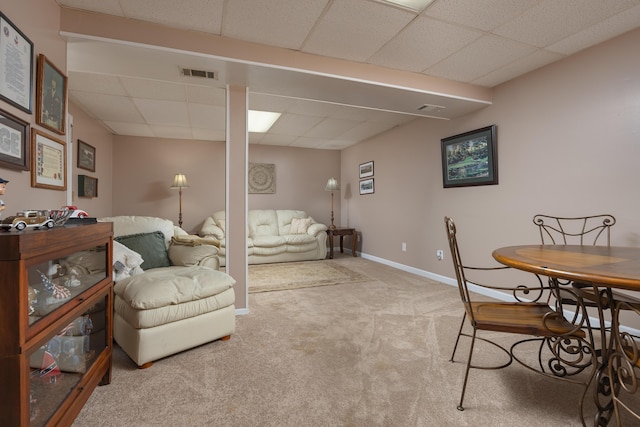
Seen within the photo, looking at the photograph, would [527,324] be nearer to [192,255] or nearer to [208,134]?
[192,255]

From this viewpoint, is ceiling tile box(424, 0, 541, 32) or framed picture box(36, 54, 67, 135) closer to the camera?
framed picture box(36, 54, 67, 135)

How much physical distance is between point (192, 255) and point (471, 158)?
3183 millimetres

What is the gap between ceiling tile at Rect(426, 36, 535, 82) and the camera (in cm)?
241

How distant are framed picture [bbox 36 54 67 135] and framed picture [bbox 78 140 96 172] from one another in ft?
7.56

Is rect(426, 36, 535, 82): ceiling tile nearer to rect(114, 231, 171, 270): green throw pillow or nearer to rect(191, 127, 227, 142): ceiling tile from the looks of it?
rect(114, 231, 171, 270): green throw pillow

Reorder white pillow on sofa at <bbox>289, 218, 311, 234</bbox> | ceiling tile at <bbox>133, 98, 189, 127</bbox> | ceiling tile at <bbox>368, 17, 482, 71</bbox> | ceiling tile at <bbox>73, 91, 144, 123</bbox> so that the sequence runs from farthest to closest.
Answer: white pillow on sofa at <bbox>289, 218, 311, 234</bbox>, ceiling tile at <bbox>133, 98, 189, 127</bbox>, ceiling tile at <bbox>73, 91, 144, 123</bbox>, ceiling tile at <bbox>368, 17, 482, 71</bbox>

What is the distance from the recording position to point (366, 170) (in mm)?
5688

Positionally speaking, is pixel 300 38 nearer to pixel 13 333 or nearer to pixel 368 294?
pixel 13 333

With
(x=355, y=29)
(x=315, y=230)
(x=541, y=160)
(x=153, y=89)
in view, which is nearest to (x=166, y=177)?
(x=153, y=89)

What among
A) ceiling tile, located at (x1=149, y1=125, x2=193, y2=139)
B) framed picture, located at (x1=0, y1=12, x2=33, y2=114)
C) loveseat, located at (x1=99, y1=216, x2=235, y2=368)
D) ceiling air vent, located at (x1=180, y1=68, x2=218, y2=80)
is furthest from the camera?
ceiling tile, located at (x1=149, y1=125, x2=193, y2=139)

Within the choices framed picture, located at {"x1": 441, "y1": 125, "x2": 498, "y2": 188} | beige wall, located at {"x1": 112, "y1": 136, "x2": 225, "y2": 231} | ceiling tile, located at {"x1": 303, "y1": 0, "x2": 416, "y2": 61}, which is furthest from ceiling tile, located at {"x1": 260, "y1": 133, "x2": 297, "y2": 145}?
ceiling tile, located at {"x1": 303, "y1": 0, "x2": 416, "y2": 61}

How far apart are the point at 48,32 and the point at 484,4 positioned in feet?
8.99

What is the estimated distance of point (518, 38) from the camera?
2320 mm

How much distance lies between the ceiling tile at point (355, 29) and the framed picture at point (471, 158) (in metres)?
1.64
